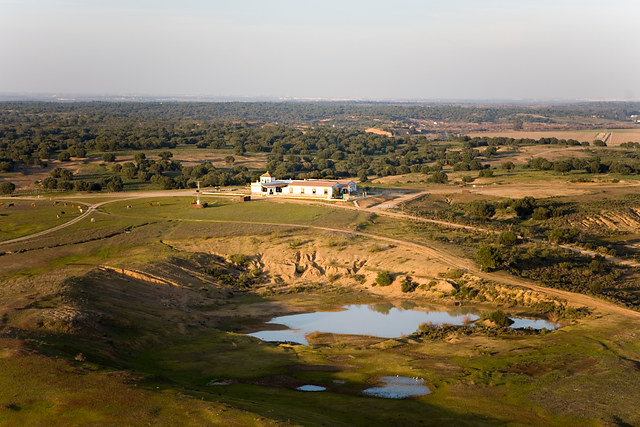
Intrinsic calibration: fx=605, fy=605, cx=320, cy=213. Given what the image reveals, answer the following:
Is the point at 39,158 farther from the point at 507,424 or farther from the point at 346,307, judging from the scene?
the point at 507,424

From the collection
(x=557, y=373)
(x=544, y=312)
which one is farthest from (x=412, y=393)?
(x=544, y=312)

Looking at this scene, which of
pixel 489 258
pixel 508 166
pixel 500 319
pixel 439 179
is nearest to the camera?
pixel 500 319

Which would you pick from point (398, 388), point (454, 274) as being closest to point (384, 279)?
point (454, 274)

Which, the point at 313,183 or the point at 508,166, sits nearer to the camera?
the point at 313,183

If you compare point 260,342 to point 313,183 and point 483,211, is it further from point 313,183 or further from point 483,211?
point 313,183

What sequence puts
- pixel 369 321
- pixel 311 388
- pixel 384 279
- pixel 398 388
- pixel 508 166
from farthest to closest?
pixel 508 166 < pixel 384 279 < pixel 369 321 < pixel 311 388 < pixel 398 388

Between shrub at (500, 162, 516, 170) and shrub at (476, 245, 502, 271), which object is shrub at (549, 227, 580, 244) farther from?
shrub at (500, 162, 516, 170)

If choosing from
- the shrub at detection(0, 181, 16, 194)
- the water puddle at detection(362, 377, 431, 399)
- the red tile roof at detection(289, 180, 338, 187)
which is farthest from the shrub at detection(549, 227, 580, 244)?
the shrub at detection(0, 181, 16, 194)
